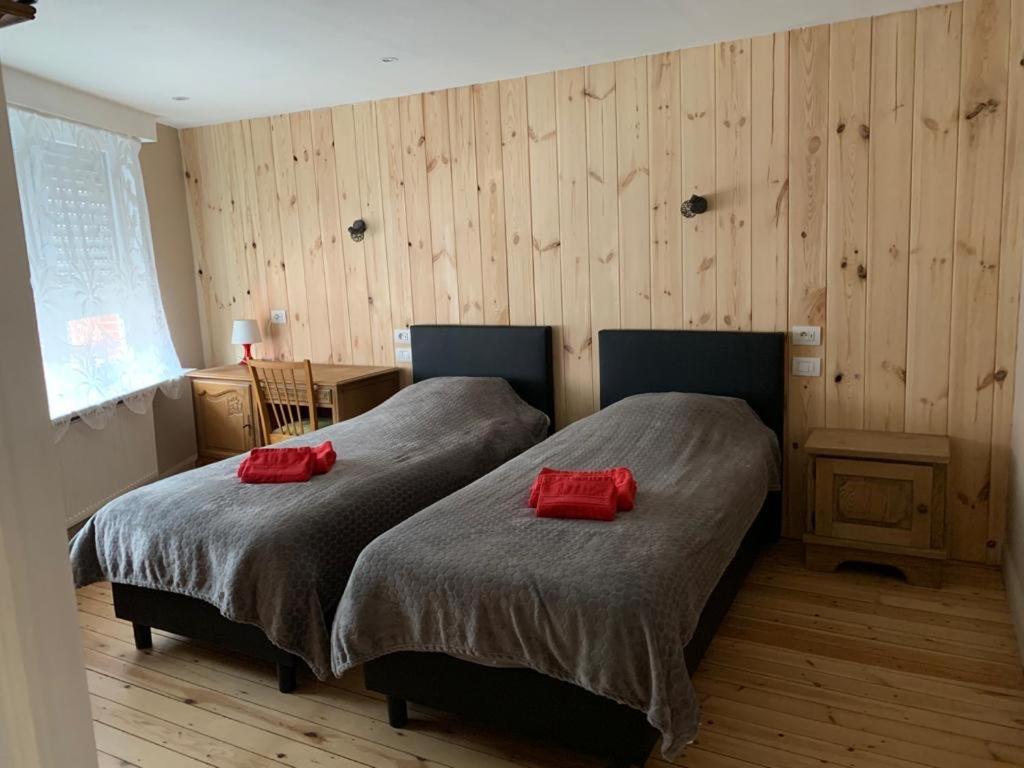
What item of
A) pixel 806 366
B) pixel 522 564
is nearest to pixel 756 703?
pixel 522 564

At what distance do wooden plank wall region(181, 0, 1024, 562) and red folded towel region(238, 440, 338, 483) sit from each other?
1520 millimetres

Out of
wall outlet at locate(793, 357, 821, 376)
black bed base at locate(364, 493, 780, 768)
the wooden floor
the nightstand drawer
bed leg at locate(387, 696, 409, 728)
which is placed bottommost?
the wooden floor

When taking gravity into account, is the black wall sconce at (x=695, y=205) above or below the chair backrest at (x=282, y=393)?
above

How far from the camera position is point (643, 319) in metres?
3.89

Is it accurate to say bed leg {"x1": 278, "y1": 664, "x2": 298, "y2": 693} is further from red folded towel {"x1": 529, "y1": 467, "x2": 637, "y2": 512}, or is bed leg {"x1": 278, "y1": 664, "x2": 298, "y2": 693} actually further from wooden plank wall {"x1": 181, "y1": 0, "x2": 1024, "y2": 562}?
wooden plank wall {"x1": 181, "y1": 0, "x2": 1024, "y2": 562}

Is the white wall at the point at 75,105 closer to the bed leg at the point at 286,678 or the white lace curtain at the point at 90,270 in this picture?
the white lace curtain at the point at 90,270

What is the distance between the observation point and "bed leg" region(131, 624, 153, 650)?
2898 millimetres

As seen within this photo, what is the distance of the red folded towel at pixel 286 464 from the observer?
116 inches

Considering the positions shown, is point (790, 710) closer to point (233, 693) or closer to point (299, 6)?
point (233, 693)

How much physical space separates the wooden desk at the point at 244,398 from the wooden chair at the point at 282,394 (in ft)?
0.31

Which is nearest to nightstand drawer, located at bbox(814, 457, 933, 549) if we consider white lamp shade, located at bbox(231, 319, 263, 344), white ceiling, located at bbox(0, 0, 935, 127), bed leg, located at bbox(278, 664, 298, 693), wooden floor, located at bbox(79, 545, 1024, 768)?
wooden floor, located at bbox(79, 545, 1024, 768)

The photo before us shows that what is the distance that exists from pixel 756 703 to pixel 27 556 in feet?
7.24

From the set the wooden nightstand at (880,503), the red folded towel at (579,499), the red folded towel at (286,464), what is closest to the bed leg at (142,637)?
the red folded towel at (286,464)

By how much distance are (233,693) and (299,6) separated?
2411 mm
